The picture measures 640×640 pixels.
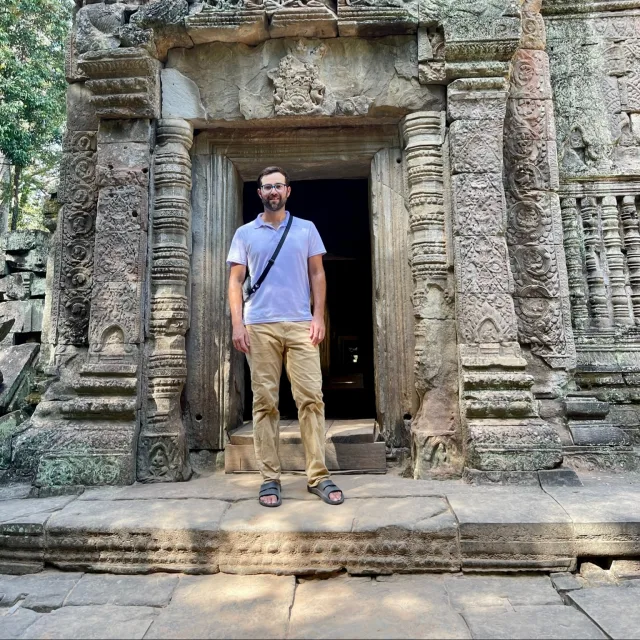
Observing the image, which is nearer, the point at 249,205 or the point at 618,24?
the point at 618,24

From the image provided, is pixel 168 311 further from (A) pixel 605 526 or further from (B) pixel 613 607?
(B) pixel 613 607

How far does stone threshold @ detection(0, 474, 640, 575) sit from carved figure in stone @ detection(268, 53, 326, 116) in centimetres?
296

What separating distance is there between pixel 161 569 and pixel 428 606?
1.38 meters

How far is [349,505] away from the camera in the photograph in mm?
2975

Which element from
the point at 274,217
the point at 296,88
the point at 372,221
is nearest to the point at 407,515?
the point at 274,217

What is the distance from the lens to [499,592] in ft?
7.97

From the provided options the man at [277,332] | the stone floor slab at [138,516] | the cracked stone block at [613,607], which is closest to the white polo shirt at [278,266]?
the man at [277,332]

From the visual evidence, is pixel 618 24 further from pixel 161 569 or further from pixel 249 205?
pixel 161 569

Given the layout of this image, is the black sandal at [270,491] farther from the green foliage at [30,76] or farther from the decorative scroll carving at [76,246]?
the green foliage at [30,76]

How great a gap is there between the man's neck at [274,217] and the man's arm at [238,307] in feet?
1.12

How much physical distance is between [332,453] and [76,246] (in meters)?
2.71

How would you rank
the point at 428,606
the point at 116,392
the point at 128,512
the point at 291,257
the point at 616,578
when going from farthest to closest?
the point at 116,392 → the point at 291,257 → the point at 128,512 → the point at 616,578 → the point at 428,606

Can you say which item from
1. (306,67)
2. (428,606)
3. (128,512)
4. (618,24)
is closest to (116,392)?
(128,512)

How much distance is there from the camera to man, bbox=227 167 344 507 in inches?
124
